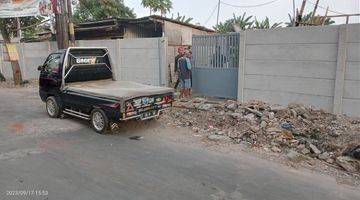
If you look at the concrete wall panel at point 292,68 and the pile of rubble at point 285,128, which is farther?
the concrete wall panel at point 292,68

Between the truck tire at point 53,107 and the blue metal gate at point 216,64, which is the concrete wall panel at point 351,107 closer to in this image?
the blue metal gate at point 216,64

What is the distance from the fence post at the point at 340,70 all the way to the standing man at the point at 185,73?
196 inches

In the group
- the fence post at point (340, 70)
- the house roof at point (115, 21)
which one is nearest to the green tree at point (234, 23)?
the house roof at point (115, 21)

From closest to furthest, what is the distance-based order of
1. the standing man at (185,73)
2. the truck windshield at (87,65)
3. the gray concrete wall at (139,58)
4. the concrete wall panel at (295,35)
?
the concrete wall panel at (295,35) < the truck windshield at (87,65) < the standing man at (185,73) < the gray concrete wall at (139,58)

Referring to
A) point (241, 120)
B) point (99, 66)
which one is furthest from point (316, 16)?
point (99, 66)

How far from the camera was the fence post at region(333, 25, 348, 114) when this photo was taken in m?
8.30

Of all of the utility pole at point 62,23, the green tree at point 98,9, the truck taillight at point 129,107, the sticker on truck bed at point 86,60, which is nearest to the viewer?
the truck taillight at point 129,107

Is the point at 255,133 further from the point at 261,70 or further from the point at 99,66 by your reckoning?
the point at 99,66

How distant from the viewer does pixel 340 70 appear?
8.43 metres

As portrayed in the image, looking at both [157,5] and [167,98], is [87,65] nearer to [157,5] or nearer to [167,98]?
[167,98]

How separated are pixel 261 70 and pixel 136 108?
14.9 ft

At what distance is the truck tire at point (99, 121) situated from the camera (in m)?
7.50

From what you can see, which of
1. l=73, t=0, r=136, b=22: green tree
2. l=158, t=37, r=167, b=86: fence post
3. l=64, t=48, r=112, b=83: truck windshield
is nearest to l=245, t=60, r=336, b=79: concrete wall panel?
l=158, t=37, r=167, b=86: fence post

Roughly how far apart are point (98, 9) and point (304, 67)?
77.0 ft
